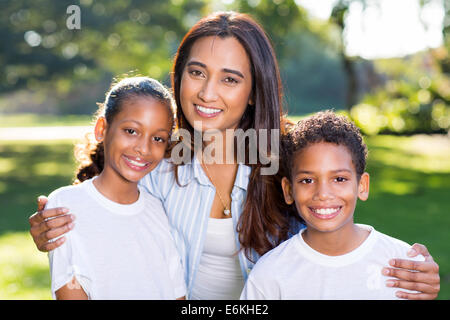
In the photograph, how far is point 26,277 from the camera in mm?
4691

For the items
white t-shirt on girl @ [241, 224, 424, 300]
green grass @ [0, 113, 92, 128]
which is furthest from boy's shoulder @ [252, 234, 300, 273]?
green grass @ [0, 113, 92, 128]

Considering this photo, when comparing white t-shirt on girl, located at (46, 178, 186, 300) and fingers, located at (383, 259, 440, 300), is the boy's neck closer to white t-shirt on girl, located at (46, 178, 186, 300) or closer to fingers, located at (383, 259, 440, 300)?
fingers, located at (383, 259, 440, 300)

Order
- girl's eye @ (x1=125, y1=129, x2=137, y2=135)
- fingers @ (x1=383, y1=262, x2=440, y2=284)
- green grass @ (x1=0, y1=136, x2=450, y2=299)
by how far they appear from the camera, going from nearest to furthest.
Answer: fingers @ (x1=383, y1=262, x2=440, y2=284) → girl's eye @ (x1=125, y1=129, x2=137, y2=135) → green grass @ (x1=0, y1=136, x2=450, y2=299)

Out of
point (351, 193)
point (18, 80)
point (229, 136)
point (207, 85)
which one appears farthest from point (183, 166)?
point (18, 80)

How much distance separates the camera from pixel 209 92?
2.40 metres

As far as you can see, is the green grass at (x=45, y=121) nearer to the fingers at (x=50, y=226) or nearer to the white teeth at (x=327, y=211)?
the fingers at (x=50, y=226)

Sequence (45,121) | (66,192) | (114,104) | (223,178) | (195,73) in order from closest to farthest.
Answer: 1. (66,192)
2. (114,104)
3. (195,73)
4. (223,178)
5. (45,121)

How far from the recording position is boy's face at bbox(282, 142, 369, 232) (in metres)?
2.06

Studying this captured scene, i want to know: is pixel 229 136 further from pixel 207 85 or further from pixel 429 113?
pixel 429 113

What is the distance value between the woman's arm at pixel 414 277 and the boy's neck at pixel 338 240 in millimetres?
162

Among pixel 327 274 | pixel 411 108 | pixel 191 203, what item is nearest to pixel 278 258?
pixel 327 274

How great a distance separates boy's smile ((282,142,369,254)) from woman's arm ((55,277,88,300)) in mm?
1000

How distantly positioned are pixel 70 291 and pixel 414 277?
142 cm

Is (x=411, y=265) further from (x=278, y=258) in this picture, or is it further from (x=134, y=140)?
(x=134, y=140)
